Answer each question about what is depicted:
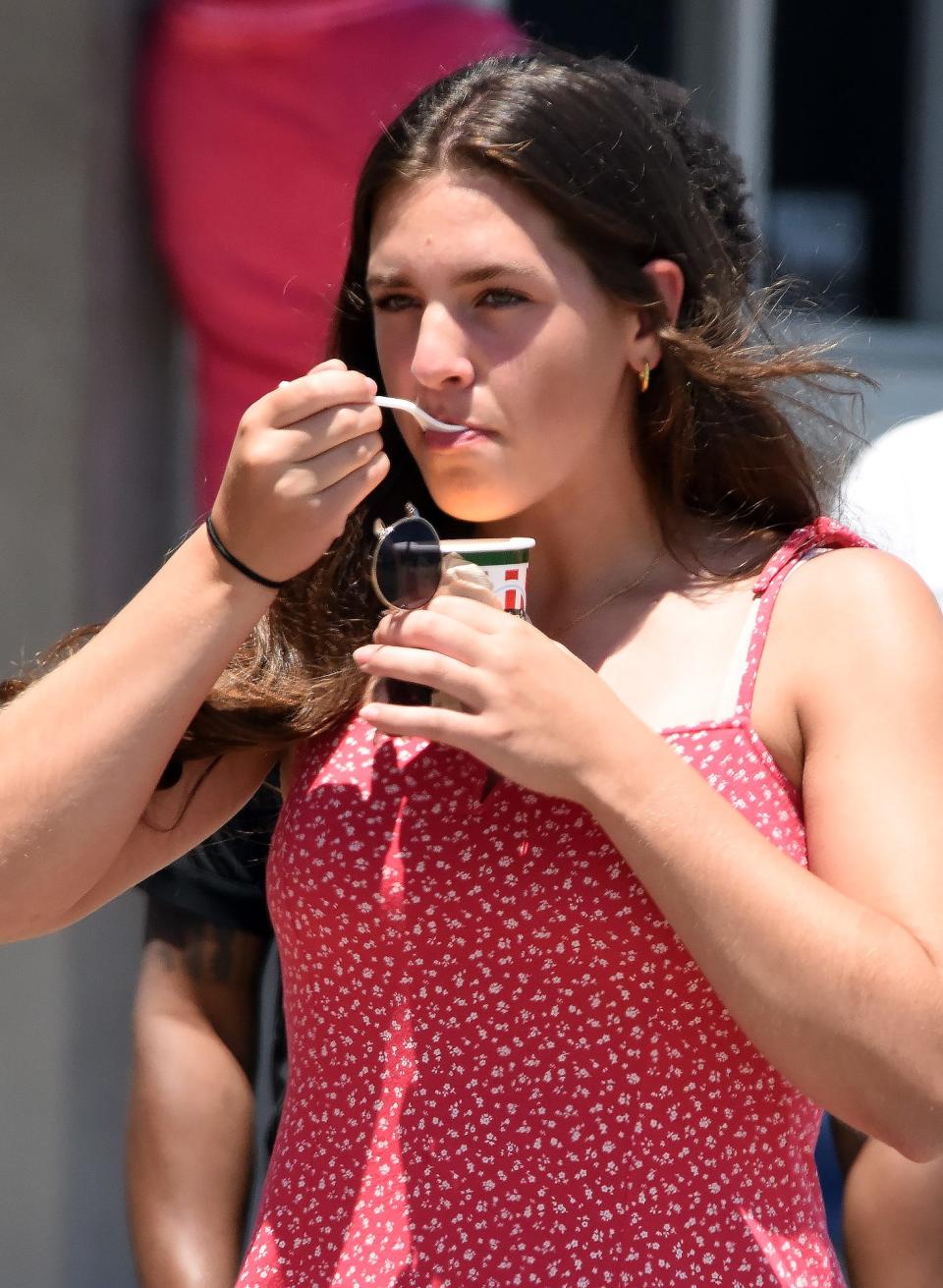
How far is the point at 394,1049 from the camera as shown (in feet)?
5.14

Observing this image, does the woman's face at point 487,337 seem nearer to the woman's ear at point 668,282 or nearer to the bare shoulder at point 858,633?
the woman's ear at point 668,282

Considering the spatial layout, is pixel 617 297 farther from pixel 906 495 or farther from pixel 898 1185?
pixel 898 1185

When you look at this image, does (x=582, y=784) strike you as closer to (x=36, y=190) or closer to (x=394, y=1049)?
(x=394, y=1049)

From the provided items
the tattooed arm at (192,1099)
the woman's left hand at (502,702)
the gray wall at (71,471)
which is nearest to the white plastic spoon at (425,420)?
the woman's left hand at (502,702)

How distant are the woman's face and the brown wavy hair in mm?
33

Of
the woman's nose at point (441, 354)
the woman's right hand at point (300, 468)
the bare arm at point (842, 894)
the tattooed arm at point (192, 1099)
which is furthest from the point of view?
the tattooed arm at point (192, 1099)

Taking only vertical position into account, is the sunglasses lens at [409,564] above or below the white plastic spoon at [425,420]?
below

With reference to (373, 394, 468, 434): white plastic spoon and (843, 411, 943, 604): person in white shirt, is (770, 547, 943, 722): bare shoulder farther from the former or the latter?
(843, 411, 943, 604): person in white shirt

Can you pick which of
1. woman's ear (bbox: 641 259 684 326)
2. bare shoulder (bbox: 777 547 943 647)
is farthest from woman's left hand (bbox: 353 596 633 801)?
woman's ear (bbox: 641 259 684 326)

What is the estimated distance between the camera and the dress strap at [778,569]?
157 cm

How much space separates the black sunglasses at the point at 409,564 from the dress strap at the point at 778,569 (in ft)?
0.98

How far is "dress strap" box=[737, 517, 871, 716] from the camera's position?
5.16 feet

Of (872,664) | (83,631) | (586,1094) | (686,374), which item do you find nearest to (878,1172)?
(586,1094)

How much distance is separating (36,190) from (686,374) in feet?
5.72
